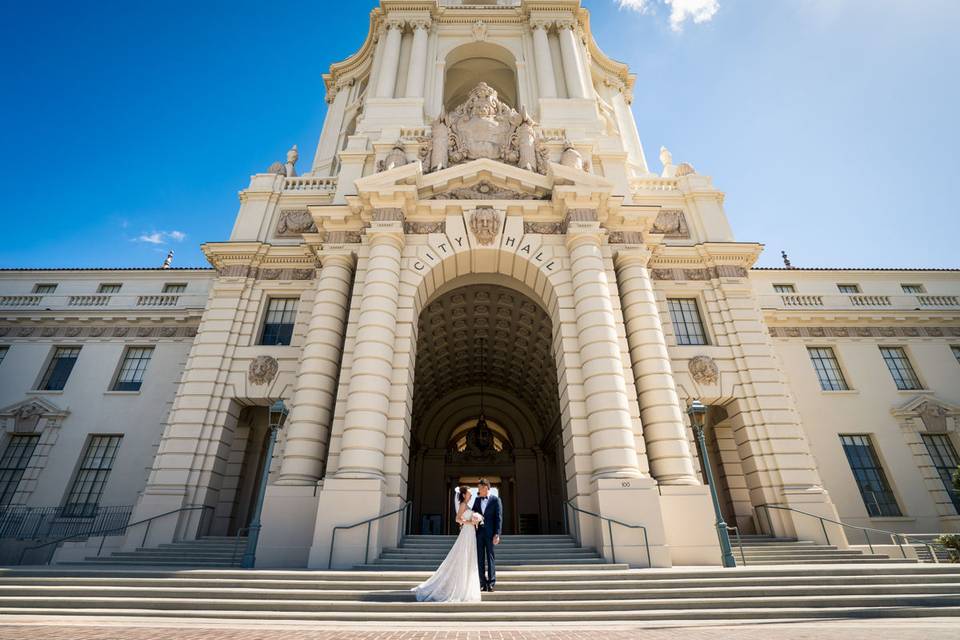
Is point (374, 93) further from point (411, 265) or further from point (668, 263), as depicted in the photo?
point (668, 263)

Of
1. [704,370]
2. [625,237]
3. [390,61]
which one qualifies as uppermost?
[390,61]

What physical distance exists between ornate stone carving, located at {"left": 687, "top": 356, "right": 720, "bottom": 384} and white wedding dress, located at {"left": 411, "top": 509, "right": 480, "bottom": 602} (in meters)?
13.3

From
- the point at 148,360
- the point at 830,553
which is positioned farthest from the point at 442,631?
the point at 148,360

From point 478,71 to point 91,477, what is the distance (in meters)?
31.6

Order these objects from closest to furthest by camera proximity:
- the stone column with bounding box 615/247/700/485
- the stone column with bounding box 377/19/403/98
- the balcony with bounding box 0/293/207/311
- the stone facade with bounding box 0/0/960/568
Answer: the stone facade with bounding box 0/0/960/568 → the stone column with bounding box 615/247/700/485 → the balcony with bounding box 0/293/207/311 → the stone column with bounding box 377/19/403/98

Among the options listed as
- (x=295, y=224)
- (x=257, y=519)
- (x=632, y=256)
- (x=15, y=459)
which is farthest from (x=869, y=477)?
(x=15, y=459)

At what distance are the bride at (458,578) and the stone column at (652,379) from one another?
7.82 metres

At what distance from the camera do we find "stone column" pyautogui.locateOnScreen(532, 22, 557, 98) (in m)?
25.5

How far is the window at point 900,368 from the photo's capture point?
22350 millimetres

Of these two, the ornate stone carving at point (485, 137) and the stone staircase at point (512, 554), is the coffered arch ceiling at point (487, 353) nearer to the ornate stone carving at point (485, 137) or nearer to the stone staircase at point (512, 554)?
the ornate stone carving at point (485, 137)

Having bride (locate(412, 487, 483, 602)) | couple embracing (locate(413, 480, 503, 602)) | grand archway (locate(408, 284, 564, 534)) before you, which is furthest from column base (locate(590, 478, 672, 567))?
grand archway (locate(408, 284, 564, 534))

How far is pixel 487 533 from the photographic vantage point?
29.3ft

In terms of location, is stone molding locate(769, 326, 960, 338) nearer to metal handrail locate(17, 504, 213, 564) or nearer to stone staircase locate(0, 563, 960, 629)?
stone staircase locate(0, 563, 960, 629)

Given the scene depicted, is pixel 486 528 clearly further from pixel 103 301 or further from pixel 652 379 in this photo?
pixel 103 301
